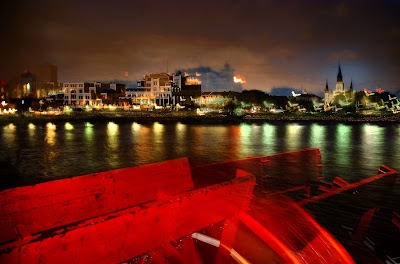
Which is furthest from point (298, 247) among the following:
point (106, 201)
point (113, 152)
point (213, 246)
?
point (113, 152)

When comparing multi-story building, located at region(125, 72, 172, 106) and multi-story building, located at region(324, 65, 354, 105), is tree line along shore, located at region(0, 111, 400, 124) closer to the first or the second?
multi-story building, located at region(125, 72, 172, 106)

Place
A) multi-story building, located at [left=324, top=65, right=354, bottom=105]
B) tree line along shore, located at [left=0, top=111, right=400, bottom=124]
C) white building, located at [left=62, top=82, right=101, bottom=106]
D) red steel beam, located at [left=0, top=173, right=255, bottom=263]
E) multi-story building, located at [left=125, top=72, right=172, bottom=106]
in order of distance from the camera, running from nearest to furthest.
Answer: red steel beam, located at [left=0, top=173, right=255, bottom=263] → tree line along shore, located at [left=0, top=111, right=400, bottom=124] → multi-story building, located at [left=125, top=72, right=172, bottom=106] → white building, located at [left=62, top=82, right=101, bottom=106] → multi-story building, located at [left=324, top=65, right=354, bottom=105]

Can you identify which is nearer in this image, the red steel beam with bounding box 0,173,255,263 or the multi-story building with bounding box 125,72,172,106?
the red steel beam with bounding box 0,173,255,263

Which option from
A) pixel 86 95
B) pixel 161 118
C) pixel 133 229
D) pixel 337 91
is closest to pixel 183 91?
pixel 161 118

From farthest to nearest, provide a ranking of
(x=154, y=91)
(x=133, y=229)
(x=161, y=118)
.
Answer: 1. (x=154, y=91)
2. (x=161, y=118)
3. (x=133, y=229)

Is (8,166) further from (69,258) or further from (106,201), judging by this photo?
(69,258)

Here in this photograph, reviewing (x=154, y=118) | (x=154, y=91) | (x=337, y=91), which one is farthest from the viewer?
(x=337, y=91)

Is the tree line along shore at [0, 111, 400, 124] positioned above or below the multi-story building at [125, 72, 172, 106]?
below

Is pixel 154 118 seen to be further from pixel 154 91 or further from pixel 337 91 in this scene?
pixel 337 91

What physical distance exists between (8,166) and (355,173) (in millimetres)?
23054

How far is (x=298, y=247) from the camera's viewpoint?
766cm

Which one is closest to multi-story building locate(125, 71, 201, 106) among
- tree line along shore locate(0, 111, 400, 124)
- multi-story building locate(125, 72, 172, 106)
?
multi-story building locate(125, 72, 172, 106)

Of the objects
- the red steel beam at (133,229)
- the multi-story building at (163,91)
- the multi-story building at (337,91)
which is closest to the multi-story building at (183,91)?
the multi-story building at (163,91)

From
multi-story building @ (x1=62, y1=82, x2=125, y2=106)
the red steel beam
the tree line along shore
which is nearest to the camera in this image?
the red steel beam
